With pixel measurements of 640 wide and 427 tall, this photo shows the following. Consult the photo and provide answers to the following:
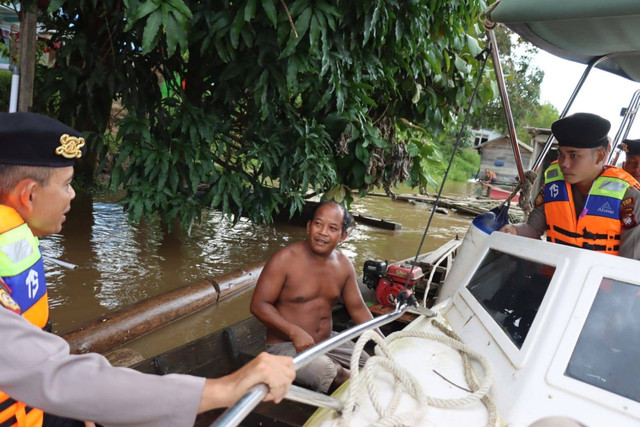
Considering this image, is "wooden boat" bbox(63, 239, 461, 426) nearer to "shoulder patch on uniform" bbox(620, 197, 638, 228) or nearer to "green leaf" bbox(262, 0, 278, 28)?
"shoulder patch on uniform" bbox(620, 197, 638, 228)

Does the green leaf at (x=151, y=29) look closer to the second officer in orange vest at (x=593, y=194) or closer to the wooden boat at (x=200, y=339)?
the wooden boat at (x=200, y=339)

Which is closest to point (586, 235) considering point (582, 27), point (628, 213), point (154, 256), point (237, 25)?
point (628, 213)

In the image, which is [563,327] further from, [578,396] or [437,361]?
[437,361]

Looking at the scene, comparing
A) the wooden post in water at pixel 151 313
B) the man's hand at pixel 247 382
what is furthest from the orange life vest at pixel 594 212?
the wooden post in water at pixel 151 313

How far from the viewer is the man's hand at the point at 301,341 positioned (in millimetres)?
2706

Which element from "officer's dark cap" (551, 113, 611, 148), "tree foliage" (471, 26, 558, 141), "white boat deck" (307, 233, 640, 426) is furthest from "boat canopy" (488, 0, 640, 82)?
"tree foliage" (471, 26, 558, 141)

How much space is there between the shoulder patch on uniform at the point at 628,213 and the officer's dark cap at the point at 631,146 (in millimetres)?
2096

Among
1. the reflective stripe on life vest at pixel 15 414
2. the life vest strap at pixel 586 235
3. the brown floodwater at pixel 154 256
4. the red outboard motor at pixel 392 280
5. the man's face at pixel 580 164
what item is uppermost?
the man's face at pixel 580 164

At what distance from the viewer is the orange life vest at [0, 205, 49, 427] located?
1205 mm

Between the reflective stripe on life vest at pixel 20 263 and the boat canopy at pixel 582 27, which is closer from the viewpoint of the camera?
the reflective stripe on life vest at pixel 20 263

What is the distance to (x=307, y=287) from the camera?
3018mm

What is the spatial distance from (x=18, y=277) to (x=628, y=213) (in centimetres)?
279

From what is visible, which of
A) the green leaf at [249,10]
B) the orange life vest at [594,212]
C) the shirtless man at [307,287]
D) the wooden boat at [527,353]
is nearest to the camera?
the wooden boat at [527,353]

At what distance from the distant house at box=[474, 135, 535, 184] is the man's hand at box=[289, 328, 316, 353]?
27237mm
